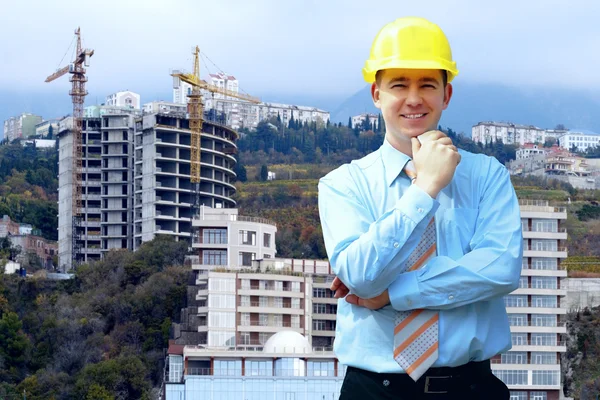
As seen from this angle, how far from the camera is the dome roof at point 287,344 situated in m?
61.5

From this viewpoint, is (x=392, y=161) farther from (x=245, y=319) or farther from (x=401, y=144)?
(x=245, y=319)

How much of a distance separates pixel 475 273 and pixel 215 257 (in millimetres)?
70887

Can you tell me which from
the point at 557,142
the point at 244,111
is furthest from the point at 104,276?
the point at 557,142

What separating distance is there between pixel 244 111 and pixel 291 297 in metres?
113

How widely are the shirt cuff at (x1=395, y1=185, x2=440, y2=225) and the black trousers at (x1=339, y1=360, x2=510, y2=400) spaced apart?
618mm

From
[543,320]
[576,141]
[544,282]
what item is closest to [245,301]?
[543,320]

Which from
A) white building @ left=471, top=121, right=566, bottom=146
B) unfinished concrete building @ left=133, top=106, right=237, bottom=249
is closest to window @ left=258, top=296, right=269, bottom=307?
unfinished concrete building @ left=133, top=106, right=237, bottom=249

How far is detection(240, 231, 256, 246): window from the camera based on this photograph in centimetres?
7631

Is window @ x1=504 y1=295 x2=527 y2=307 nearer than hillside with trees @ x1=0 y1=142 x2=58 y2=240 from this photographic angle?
Yes

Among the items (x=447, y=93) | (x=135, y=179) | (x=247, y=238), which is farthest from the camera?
(x=135, y=179)

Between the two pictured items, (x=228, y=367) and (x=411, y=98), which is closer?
(x=411, y=98)

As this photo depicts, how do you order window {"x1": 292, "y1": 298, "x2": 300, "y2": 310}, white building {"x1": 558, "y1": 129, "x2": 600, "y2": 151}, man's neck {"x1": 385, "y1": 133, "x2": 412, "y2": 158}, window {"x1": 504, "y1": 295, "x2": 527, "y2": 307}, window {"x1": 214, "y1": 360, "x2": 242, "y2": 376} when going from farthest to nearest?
white building {"x1": 558, "y1": 129, "x2": 600, "y2": 151} → window {"x1": 292, "y1": 298, "x2": 300, "y2": 310} → window {"x1": 504, "y1": 295, "x2": 527, "y2": 307} → window {"x1": 214, "y1": 360, "x2": 242, "y2": 376} → man's neck {"x1": 385, "y1": 133, "x2": 412, "y2": 158}

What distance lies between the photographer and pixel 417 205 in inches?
217

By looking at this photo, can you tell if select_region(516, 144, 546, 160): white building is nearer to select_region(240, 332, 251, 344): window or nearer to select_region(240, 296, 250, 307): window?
select_region(240, 296, 250, 307): window
